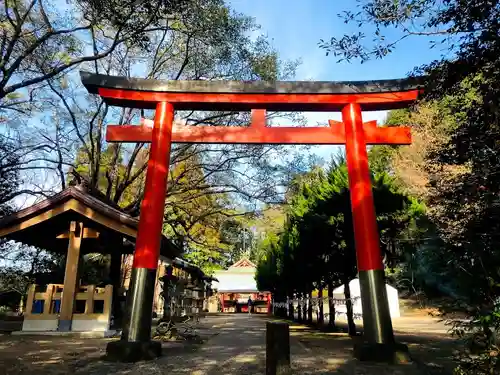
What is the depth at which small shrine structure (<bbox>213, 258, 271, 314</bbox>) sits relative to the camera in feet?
140

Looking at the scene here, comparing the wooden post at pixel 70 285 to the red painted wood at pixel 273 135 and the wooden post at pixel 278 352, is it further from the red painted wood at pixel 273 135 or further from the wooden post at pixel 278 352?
the wooden post at pixel 278 352

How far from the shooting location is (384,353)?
6211 millimetres

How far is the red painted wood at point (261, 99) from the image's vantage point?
8047 millimetres

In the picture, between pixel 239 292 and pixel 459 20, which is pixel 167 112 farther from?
pixel 239 292

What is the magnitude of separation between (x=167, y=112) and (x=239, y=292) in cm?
3775

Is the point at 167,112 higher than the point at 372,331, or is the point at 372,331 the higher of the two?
the point at 167,112

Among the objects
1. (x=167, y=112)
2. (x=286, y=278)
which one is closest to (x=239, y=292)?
(x=286, y=278)

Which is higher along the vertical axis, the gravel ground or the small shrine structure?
the small shrine structure

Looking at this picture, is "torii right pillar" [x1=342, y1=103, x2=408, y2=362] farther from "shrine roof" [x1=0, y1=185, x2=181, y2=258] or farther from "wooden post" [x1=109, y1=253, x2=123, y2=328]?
"wooden post" [x1=109, y1=253, x2=123, y2=328]

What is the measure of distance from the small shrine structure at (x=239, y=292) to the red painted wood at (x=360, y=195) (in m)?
34.3

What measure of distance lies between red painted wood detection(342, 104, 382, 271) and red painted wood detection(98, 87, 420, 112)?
27 cm

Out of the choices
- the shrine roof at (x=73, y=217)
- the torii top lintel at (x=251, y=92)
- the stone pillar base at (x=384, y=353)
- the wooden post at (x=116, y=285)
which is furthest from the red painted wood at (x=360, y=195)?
the wooden post at (x=116, y=285)

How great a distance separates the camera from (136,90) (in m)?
7.99

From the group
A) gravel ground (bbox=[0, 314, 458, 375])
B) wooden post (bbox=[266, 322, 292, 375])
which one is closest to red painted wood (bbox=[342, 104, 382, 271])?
gravel ground (bbox=[0, 314, 458, 375])
